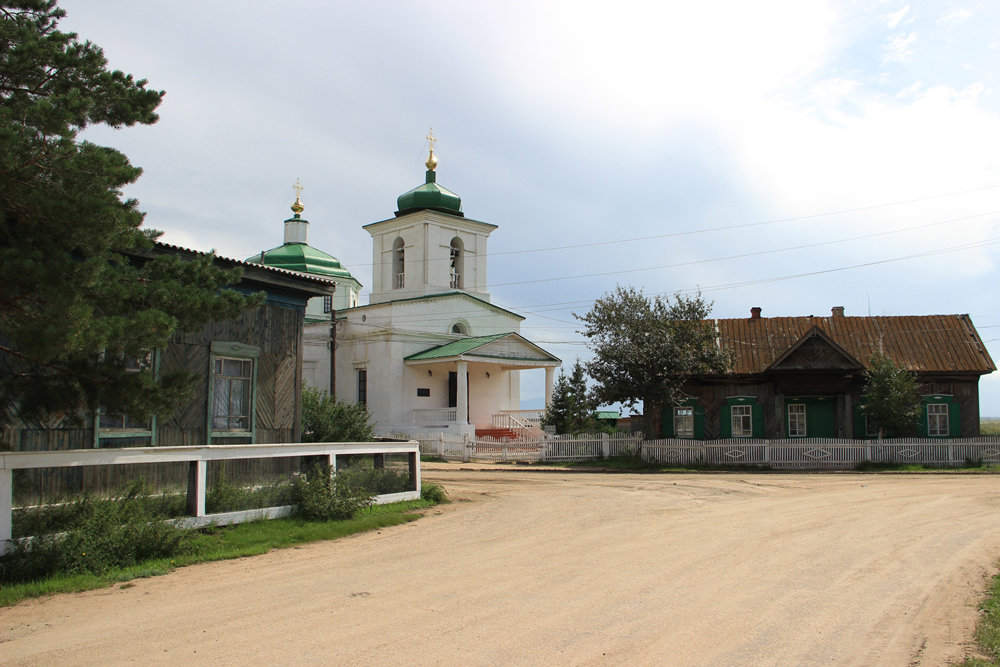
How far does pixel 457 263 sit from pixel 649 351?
621 inches

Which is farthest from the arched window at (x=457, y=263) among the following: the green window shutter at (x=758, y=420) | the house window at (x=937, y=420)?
the house window at (x=937, y=420)

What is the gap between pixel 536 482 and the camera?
822 inches

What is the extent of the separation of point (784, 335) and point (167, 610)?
2851cm

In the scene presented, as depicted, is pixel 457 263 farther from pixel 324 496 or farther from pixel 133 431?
pixel 324 496

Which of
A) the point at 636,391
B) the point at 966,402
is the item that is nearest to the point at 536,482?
the point at 636,391

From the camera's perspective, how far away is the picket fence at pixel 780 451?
26.5m

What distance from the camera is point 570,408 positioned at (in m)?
33.1

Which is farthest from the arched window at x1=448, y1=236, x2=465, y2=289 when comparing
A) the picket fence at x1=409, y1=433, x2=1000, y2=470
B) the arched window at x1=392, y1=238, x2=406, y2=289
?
the picket fence at x1=409, y1=433, x2=1000, y2=470

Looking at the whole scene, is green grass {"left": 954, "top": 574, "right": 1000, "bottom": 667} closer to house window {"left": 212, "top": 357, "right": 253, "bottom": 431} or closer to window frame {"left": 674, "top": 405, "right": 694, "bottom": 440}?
house window {"left": 212, "top": 357, "right": 253, "bottom": 431}

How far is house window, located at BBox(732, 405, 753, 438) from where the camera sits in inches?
1190

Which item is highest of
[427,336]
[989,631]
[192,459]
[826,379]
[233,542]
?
[427,336]

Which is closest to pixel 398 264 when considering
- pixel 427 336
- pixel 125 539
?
pixel 427 336

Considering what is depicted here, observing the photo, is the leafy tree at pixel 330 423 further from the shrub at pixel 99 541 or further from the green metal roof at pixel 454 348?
the green metal roof at pixel 454 348

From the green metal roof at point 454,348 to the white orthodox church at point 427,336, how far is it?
0.25 feet
